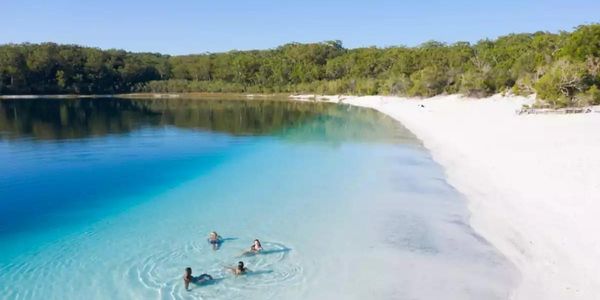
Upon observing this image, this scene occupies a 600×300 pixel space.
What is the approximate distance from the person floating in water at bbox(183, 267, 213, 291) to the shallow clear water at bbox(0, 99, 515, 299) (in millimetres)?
211

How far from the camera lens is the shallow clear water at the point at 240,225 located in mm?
11922

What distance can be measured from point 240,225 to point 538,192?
1138 cm

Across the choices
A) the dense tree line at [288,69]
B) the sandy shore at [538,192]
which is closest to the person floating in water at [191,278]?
the sandy shore at [538,192]

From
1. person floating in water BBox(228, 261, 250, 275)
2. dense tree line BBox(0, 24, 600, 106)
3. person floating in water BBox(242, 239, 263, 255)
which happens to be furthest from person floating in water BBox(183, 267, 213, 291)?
dense tree line BBox(0, 24, 600, 106)

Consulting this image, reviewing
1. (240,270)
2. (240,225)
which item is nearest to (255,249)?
(240,270)

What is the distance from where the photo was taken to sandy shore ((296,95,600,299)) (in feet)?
37.4

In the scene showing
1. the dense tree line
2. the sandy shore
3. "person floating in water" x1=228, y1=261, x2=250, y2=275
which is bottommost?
"person floating in water" x1=228, y1=261, x2=250, y2=275

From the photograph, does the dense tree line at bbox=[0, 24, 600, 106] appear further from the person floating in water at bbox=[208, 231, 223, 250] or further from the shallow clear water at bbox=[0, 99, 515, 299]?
the person floating in water at bbox=[208, 231, 223, 250]

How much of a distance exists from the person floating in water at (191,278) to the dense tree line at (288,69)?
188ft

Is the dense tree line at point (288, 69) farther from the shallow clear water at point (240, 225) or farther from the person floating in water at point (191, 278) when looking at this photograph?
the person floating in water at point (191, 278)

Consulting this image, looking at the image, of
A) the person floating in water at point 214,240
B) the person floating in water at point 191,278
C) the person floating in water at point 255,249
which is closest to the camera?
the person floating in water at point 191,278

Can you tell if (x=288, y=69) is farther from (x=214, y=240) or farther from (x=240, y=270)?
(x=240, y=270)

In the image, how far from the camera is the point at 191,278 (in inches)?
470

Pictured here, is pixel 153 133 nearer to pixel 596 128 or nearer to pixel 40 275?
pixel 40 275
